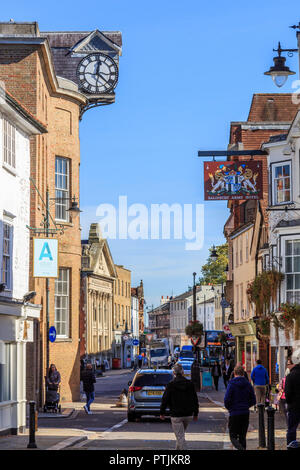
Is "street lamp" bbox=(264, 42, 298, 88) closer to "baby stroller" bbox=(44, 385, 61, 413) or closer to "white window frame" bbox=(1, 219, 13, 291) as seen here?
"white window frame" bbox=(1, 219, 13, 291)

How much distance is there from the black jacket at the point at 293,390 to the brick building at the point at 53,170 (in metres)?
12.2

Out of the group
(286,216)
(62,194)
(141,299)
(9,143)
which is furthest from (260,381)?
(141,299)

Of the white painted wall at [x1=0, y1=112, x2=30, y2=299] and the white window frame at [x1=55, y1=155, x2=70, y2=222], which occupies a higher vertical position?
the white window frame at [x1=55, y1=155, x2=70, y2=222]

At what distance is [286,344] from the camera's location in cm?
3212

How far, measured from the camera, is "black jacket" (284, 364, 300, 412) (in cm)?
1722

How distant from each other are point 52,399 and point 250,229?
→ 75.5 feet

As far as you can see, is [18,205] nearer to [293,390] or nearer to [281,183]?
[293,390]

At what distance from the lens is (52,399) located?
3083 centimetres

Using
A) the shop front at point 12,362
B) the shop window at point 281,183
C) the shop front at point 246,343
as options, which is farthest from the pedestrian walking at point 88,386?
the shop front at point 246,343

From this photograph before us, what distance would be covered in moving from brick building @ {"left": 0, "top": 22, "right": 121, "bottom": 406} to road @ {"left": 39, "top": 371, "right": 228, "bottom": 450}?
8.28 ft

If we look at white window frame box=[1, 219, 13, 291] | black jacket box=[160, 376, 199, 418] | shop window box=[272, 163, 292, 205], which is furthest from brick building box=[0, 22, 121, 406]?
black jacket box=[160, 376, 199, 418]

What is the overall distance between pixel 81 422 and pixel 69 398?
407 inches

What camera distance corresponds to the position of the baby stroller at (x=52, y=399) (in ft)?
100
